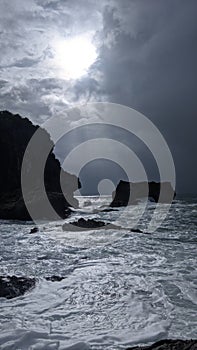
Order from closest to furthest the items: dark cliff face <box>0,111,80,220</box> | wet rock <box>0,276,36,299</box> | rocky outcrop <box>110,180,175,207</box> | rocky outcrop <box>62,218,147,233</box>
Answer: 1. wet rock <box>0,276,36,299</box>
2. rocky outcrop <box>62,218,147,233</box>
3. dark cliff face <box>0,111,80,220</box>
4. rocky outcrop <box>110,180,175,207</box>

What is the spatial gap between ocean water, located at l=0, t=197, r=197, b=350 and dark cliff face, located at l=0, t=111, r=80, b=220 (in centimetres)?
2220

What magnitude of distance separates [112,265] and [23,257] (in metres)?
4.21

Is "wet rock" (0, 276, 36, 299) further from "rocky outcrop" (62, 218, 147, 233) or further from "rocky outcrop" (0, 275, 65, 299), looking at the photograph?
"rocky outcrop" (62, 218, 147, 233)

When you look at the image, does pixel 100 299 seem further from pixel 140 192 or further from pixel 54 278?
pixel 140 192

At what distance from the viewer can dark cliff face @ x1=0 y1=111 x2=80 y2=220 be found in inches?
1499

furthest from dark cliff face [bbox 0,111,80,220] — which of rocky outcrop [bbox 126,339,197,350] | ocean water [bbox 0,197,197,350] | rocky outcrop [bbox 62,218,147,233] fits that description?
rocky outcrop [bbox 126,339,197,350]

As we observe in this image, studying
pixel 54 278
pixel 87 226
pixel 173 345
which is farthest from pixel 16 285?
Result: pixel 87 226

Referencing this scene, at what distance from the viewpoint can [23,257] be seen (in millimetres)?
13555

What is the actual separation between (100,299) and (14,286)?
2.65 metres

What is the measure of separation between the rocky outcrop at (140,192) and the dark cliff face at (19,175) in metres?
11.4

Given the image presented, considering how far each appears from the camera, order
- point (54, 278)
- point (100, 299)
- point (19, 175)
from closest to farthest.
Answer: point (100, 299) → point (54, 278) → point (19, 175)

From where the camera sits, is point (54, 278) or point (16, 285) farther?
point (54, 278)

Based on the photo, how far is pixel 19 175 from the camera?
54781 mm

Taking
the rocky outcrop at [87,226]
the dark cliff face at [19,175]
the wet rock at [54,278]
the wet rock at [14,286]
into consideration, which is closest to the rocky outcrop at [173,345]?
the wet rock at [14,286]
